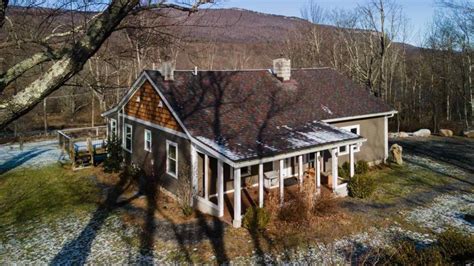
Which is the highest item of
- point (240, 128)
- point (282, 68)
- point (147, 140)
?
point (282, 68)

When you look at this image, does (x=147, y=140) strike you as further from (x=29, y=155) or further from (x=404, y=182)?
(x=404, y=182)

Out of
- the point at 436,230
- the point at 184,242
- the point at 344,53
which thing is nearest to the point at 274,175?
the point at 184,242

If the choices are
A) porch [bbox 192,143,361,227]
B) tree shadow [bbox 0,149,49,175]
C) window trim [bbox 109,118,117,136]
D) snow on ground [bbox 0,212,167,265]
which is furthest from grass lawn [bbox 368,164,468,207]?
tree shadow [bbox 0,149,49,175]

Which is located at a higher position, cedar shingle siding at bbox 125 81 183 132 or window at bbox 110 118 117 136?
cedar shingle siding at bbox 125 81 183 132

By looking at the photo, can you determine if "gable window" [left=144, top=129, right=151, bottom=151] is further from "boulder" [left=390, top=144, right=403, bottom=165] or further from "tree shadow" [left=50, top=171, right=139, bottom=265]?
"boulder" [left=390, top=144, right=403, bottom=165]

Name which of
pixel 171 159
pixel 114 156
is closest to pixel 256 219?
pixel 171 159
